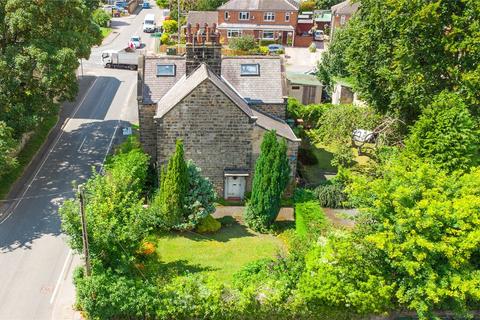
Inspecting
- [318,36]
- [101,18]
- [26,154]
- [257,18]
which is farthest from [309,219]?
[101,18]

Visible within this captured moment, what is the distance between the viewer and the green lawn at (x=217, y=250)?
2712cm

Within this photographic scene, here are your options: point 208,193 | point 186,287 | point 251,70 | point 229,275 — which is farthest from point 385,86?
point 186,287

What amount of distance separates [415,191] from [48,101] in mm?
27557

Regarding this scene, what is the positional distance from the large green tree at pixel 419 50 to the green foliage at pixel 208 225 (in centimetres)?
1628

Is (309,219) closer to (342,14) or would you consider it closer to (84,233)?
(84,233)

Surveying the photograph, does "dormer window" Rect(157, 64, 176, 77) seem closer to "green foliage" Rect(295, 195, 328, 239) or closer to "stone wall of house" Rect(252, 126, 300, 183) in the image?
"stone wall of house" Rect(252, 126, 300, 183)

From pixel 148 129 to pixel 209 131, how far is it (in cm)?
550

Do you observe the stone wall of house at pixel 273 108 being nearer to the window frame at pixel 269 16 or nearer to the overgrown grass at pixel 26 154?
the overgrown grass at pixel 26 154

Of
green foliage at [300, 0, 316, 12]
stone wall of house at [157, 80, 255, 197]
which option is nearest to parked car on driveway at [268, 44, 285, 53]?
green foliage at [300, 0, 316, 12]

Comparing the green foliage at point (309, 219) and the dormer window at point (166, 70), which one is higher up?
the dormer window at point (166, 70)

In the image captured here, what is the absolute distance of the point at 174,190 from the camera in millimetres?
28984

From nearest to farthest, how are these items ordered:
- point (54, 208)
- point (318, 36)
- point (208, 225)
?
point (208, 225)
point (54, 208)
point (318, 36)

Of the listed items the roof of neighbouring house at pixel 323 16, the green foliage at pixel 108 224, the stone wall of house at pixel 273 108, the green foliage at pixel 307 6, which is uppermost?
the green foliage at pixel 307 6

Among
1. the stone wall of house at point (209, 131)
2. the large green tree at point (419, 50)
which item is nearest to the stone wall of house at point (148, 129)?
the stone wall of house at point (209, 131)
